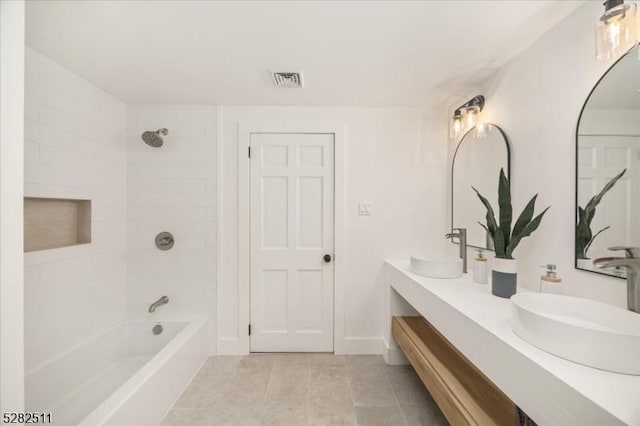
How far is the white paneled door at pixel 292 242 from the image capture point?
2.33m

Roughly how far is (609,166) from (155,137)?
2.78m

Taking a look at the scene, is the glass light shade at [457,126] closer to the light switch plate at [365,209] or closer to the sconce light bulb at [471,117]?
the sconce light bulb at [471,117]

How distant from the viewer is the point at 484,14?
1229 mm

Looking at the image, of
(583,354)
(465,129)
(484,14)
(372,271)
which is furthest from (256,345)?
(484,14)

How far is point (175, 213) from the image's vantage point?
2.31 m

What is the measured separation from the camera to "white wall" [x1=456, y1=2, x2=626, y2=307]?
3.77 feet

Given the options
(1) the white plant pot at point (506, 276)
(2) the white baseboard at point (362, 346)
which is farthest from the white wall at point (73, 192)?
(1) the white plant pot at point (506, 276)

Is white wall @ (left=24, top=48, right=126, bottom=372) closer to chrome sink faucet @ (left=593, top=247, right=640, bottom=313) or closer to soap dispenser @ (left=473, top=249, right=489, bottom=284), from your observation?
soap dispenser @ (left=473, top=249, right=489, bottom=284)

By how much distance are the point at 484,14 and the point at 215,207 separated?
2221mm

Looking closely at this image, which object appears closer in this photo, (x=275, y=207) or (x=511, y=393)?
(x=511, y=393)

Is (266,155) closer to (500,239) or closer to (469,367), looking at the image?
(500,239)

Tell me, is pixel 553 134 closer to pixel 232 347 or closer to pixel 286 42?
pixel 286 42

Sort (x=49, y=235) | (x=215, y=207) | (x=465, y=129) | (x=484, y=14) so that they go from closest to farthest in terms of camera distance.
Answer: (x=484, y=14) → (x=49, y=235) → (x=465, y=129) → (x=215, y=207)

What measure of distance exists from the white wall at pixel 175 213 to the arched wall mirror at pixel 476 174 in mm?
2096
